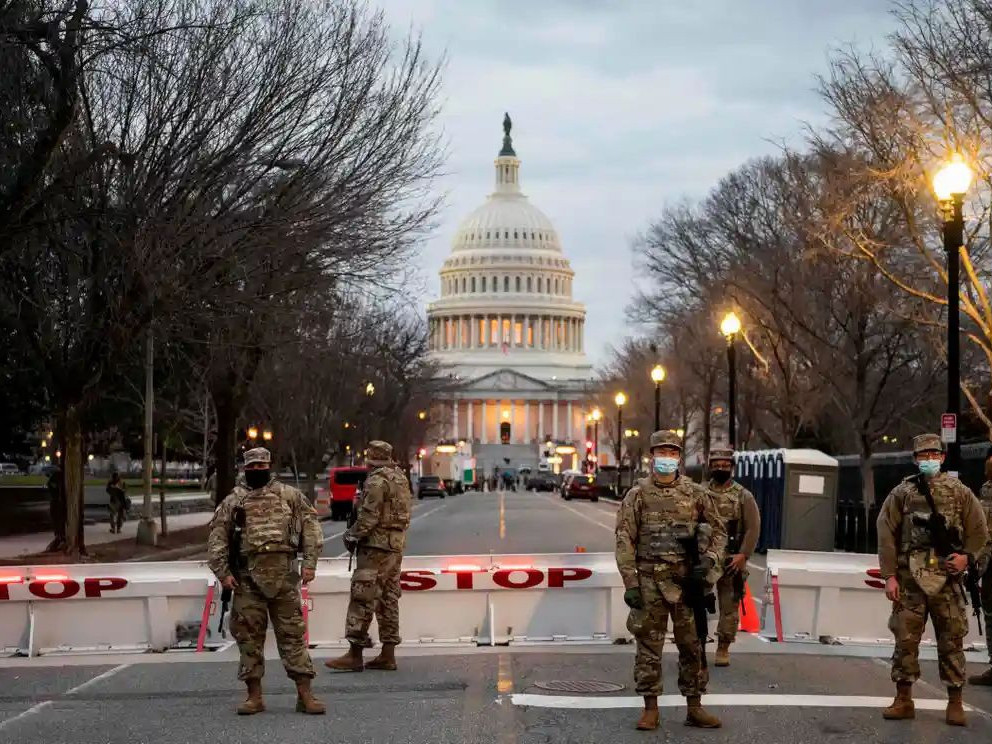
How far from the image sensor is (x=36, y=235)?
22.8 metres

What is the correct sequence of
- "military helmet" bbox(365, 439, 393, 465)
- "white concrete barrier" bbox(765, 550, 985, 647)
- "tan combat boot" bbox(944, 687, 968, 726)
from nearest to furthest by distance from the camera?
1. "tan combat boot" bbox(944, 687, 968, 726)
2. "military helmet" bbox(365, 439, 393, 465)
3. "white concrete barrier" bbox(765, 550, 985, 647)

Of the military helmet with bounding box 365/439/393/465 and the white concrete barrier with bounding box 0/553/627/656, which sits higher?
the military helmet with bounding box 365/439/393/465

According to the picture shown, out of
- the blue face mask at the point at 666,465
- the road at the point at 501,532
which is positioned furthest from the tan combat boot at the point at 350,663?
the road at the point at 501,532

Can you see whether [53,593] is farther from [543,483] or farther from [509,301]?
[509,301]

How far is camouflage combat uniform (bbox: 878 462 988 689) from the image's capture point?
10297 mm

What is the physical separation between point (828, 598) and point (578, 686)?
154 inches

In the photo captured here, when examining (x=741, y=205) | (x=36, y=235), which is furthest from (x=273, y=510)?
(x=741, y=205)

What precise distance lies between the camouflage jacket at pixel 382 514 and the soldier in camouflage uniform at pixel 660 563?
2975 mm

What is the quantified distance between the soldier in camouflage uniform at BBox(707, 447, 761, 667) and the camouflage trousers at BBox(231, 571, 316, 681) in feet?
12.6

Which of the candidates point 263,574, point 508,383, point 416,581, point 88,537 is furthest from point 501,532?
point 508,383

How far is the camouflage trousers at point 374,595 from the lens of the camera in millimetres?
12383

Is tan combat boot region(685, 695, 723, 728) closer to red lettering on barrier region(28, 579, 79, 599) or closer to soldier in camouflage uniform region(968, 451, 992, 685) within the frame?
soldier in camouflage uniform region(968, 451, 992, 685)

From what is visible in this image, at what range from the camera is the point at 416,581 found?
14469mm

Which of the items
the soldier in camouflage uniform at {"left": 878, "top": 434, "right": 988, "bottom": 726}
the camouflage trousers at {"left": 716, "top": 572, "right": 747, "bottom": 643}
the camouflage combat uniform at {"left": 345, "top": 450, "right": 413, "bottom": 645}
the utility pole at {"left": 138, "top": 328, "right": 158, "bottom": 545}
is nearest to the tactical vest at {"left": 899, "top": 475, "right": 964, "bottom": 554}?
the soldier in camouflage uniform at {"left": 878, "top": 434, "right": 988, "bottom": 726}
